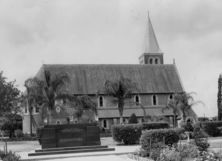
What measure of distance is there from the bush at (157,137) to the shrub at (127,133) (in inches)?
349

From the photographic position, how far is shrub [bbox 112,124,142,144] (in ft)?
110

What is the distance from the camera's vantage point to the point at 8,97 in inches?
1216

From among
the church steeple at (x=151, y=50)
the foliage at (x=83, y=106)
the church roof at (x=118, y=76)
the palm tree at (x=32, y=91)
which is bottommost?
the foliage at (x=83, y=106)

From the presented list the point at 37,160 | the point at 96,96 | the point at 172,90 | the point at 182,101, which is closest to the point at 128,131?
the point at 37,160

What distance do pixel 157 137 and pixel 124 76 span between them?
46.7 meters

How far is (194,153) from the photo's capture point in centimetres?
1452

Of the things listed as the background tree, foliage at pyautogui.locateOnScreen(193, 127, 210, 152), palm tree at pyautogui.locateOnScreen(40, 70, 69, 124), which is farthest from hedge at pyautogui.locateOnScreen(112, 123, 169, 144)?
the background tree

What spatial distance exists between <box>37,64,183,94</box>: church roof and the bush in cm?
4149

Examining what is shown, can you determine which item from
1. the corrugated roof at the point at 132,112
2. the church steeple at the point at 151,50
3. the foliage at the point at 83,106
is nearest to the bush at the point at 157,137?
the foliage at the point at 83,106

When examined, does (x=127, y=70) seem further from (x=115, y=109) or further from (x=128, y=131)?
(x=128, y=131)

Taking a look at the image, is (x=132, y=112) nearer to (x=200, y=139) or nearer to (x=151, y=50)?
(x=151, y=50)

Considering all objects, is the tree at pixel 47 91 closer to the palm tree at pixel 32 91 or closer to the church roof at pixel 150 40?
the palm tree at pixel 32 91

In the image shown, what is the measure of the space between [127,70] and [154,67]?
5372 mm

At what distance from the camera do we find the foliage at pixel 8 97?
30531 millimetres
